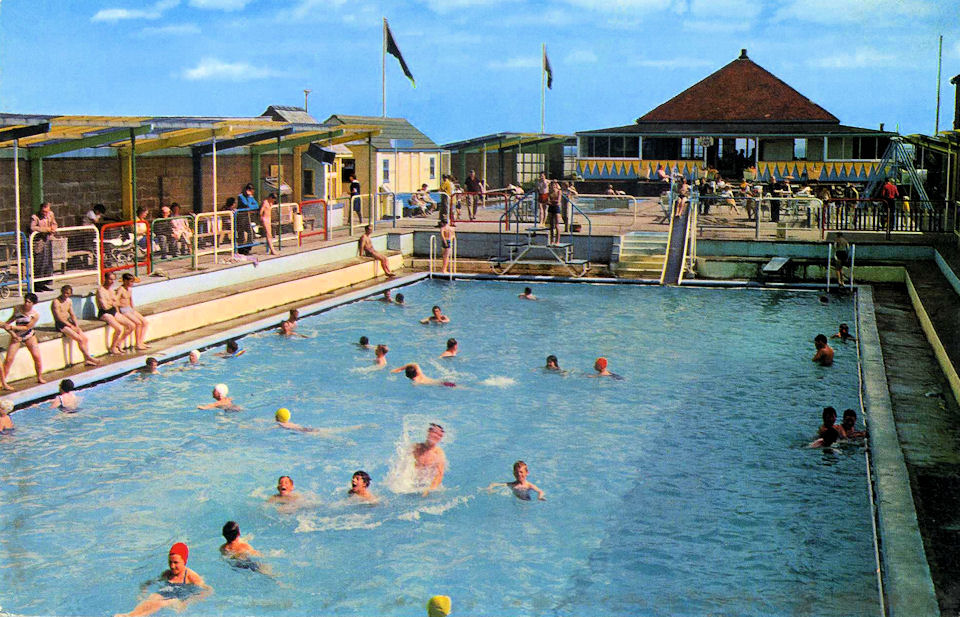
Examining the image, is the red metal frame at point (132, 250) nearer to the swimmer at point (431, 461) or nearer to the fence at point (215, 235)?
the fence at point (215, 235)

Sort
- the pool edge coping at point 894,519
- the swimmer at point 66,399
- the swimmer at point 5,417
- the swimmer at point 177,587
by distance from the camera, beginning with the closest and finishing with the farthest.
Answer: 1. the pool edge coping at point 894,519
2. the swimmer at point 177,587
3. the swimmer at point 5,417
4. the swimmer at point 66,399

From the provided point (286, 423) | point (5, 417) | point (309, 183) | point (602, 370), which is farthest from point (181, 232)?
point (309, 183)

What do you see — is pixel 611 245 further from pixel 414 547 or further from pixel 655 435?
pixel 414 547

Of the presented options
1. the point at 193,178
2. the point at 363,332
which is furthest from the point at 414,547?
the point at 193,178

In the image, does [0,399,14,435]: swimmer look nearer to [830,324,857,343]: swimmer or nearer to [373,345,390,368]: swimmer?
[373,345,390,368]: swimmer

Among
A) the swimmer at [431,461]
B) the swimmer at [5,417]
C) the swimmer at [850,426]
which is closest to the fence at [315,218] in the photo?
the swimmer at [5,417]

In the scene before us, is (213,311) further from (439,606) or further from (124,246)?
(439,606)

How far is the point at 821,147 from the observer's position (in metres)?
42.9

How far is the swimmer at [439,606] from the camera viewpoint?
9000 millimetres

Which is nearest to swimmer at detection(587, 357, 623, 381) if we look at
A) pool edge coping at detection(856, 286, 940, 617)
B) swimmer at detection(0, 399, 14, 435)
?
pool edge coping at detection(856, 286, 940, 617)

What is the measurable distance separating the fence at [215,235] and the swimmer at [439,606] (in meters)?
13.8

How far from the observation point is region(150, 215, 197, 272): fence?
845 inches

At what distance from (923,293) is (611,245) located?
8549 millimetres

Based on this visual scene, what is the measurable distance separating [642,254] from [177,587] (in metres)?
20.2
